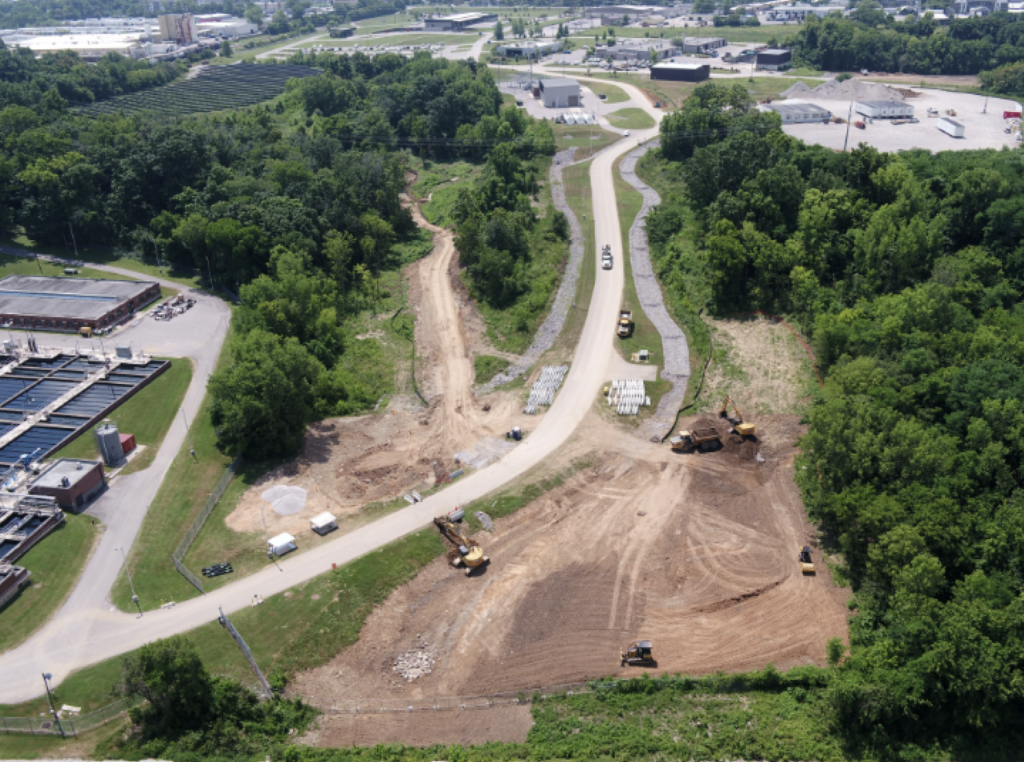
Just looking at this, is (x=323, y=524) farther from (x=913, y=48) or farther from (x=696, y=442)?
(x=913, y=48)

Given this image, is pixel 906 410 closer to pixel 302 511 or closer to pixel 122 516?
pixel 302 511

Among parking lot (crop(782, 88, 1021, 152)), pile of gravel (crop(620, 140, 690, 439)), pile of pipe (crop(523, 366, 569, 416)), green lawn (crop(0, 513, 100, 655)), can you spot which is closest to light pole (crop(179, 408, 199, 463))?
green lawn (crop(0, 513, 100, 655))

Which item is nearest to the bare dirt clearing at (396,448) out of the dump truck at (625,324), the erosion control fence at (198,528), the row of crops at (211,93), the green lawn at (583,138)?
the erosion control fence at (198,528)

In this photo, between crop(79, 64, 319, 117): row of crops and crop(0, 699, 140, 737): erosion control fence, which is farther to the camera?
crop(79, 64, 319, 117): row of crops

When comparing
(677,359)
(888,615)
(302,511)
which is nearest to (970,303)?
(677,359)

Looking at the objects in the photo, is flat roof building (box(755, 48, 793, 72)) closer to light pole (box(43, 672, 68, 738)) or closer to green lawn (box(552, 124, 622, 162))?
green lawn (box(552, 124, 622, 162))

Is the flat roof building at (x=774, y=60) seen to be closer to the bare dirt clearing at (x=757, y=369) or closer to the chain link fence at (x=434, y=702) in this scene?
the bare dirt clearing at (x=757, y=369)

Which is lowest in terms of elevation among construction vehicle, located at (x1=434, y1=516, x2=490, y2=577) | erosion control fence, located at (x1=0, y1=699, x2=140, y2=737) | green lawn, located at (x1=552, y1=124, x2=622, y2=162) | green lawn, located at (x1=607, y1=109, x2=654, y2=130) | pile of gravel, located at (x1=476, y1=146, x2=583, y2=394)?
erosion control fence, located at (x1=0, y1=699, x2=140, y2=737)
